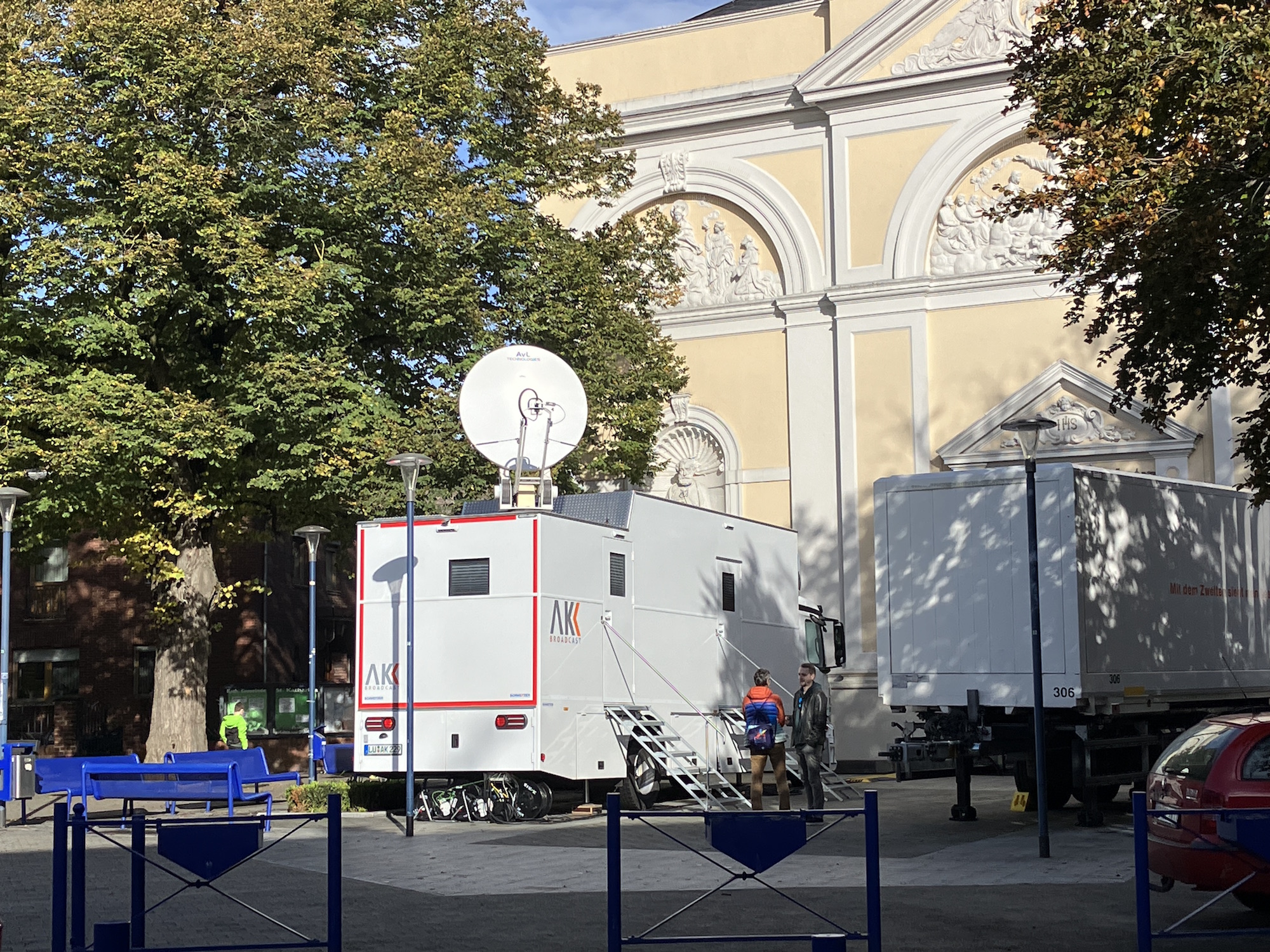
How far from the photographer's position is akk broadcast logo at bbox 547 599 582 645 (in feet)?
61.2

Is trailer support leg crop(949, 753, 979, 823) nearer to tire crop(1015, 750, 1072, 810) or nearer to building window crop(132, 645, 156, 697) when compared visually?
tire crop(1015, 750, 1072, 810)

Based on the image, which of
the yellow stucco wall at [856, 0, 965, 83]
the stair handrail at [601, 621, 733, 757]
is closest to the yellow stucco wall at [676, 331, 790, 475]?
the yellow stucco wall at [856, 0, 965, 83]

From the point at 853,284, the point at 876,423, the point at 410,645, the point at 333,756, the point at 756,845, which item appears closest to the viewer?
the point at 756,845

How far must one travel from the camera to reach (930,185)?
109 ft

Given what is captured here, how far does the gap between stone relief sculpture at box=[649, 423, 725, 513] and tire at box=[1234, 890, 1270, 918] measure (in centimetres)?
2418

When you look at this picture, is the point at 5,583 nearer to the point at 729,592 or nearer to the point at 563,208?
the point at 729,592

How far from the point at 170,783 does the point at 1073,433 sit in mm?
18727

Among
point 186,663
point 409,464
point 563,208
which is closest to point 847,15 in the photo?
point 563,208

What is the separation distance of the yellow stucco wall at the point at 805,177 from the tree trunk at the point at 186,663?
14300 mm

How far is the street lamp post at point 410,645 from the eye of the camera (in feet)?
59.7

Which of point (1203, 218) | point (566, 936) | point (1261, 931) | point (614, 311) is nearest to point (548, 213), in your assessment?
point (614, 311)

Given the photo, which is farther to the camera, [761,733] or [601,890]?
[761,733]

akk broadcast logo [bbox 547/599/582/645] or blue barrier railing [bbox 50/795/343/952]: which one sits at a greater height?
akk broadcast logo [bbox 547/599/582/645]

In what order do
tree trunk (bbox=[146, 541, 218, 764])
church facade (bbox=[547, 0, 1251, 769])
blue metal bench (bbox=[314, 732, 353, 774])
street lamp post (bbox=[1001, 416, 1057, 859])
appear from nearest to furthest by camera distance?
street lamp post (bbox=[1001, 416, 1057, 859]), tree trunk (bbox=[146, 541, 218, 764]), blue metal bench (bbox=[314, 732, 353, 774]), church facade (bbox=[547, 0, 1251, 769])
